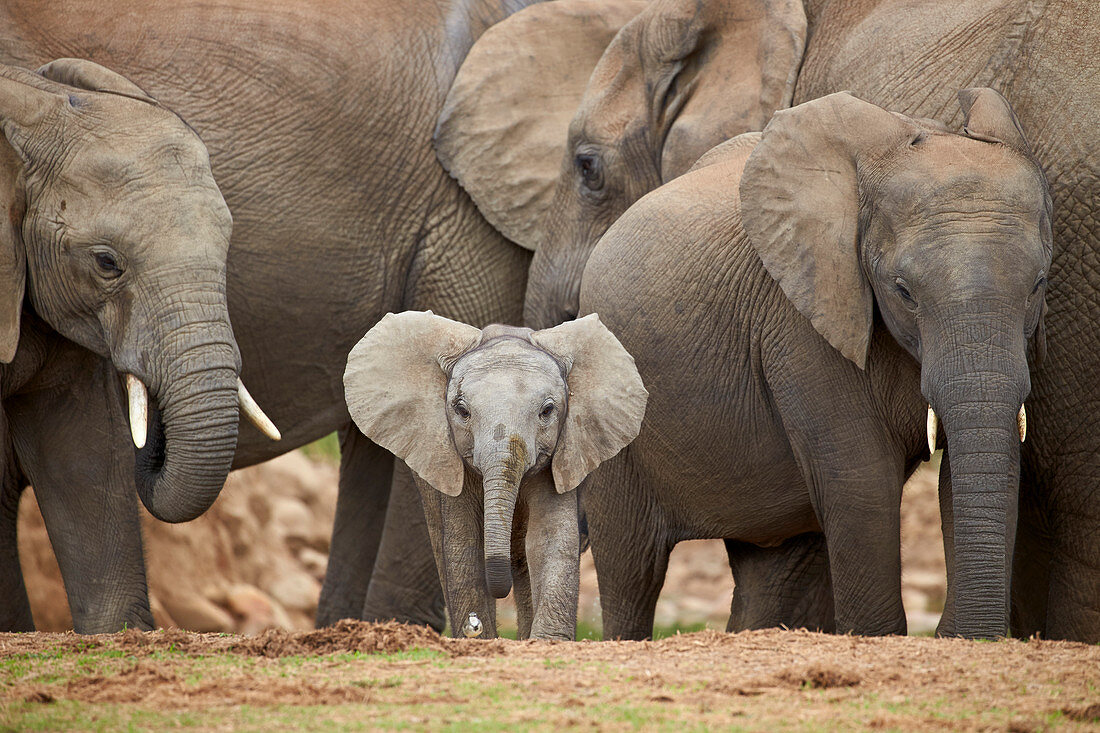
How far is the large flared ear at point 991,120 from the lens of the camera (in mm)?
5035

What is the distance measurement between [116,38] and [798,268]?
3001 mm

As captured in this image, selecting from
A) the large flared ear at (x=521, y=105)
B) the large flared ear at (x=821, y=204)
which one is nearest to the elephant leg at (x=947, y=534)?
the large flared ear at (x=821, y=204)

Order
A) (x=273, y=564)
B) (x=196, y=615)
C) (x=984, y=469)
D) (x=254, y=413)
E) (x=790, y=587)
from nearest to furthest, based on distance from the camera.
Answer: (x=984, y=469) → (x=254, y=413) → (x=790, y=587) → (x=196, y=615) → (x=273, y=564)

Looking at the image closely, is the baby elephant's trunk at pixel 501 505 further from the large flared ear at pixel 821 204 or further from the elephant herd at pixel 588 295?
the large flared ear at pixel 821 204

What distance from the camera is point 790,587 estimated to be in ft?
20.7

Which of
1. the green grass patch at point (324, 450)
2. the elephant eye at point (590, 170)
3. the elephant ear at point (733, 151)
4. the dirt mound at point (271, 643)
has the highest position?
the elephant eye at point (590, 170)

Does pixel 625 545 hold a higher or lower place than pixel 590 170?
lower

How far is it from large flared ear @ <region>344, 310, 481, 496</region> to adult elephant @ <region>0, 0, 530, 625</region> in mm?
1629

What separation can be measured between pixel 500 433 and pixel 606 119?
2632 millimetres

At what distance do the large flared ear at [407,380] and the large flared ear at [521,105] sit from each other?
2045mm

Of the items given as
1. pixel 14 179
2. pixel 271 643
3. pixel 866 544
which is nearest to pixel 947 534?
pixel 866 544

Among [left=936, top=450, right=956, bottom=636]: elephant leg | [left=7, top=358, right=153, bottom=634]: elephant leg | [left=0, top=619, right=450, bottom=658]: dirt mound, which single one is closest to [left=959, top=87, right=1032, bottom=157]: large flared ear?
[left=936, top=450, right=956, bottom=636]: elephant leg

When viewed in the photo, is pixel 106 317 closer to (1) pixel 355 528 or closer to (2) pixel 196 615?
(1) pixel 355 528

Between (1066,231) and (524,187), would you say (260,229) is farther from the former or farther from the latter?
(1066,231)
